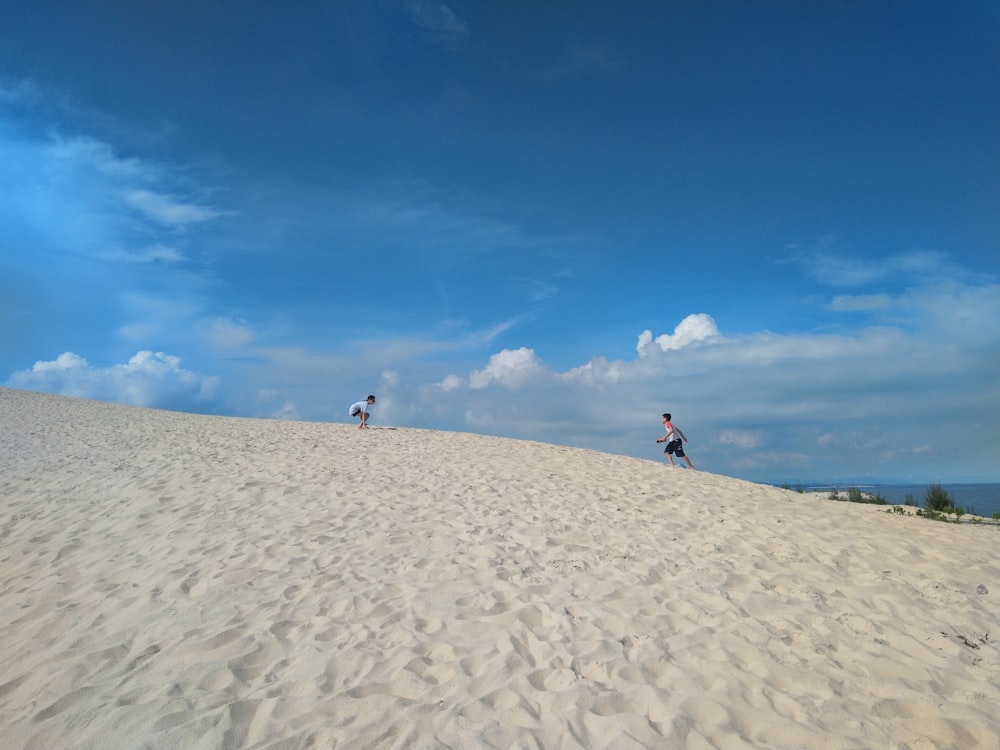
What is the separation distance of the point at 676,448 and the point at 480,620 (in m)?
11.9

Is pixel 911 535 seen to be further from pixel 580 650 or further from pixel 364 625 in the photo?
pixel 364 625

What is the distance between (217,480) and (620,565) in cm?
864

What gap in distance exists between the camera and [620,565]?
749 cm

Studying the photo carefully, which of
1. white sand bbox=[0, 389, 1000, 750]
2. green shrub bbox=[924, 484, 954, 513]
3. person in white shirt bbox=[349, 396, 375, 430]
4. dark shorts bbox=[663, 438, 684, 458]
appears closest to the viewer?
white sand bbox=[0, 389, 1000, 750]

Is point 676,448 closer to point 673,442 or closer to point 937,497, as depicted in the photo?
point 673,442

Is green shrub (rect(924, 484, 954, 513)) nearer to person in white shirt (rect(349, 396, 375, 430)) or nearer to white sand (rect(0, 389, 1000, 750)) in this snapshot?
white sand (rect(0, 389, 1000, 750))

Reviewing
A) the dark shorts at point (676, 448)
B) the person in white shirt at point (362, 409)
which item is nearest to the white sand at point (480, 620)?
the dark shorts at point (676, 448)

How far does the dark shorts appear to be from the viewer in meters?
16.4

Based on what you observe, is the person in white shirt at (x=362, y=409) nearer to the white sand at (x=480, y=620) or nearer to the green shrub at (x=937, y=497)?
the white sand at (x=480, y=620)

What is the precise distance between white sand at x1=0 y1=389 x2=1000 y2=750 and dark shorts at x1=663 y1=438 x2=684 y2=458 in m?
4.70

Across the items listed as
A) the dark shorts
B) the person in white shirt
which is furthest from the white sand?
the person in white shirt

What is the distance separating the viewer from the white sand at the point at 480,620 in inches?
172

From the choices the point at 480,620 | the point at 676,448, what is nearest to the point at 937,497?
the point at 676,448

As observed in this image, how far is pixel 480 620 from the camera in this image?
5.84 metres
